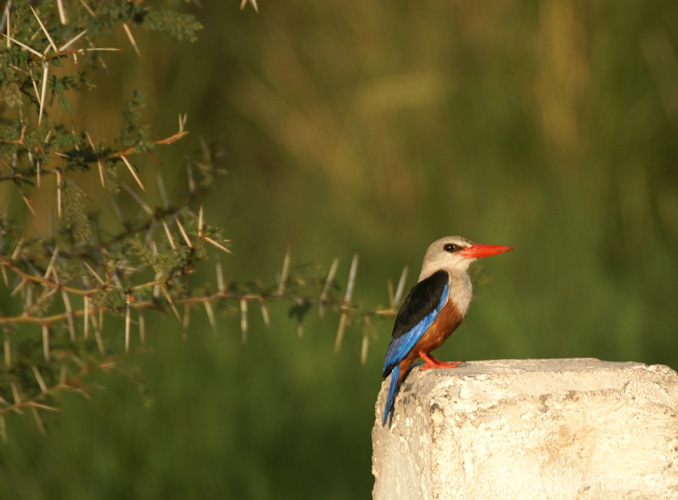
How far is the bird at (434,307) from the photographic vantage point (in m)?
3.64

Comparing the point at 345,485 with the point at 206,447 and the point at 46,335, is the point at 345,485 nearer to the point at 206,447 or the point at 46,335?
the point at 206,447

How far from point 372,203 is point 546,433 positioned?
766 centimetres

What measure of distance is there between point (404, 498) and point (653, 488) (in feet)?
2.46

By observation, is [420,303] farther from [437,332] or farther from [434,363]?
[434,363]

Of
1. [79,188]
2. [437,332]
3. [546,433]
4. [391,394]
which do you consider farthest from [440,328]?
[79,188]

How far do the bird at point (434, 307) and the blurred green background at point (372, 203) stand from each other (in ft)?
8.98

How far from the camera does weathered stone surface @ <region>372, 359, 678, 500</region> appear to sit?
2.75 meters

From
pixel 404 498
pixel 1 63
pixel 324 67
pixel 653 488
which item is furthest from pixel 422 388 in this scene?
pixel 324 67

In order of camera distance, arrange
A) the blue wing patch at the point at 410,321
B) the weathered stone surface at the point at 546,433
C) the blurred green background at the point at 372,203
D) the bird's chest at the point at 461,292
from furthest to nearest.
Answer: the blurred green background at the point at 372,203
the bird's chest at the point at 461,292
the blue wing patch at the point at 410,321
the weathered stone surface at the point at 546,433

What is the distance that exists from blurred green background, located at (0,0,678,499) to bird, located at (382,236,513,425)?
8.98 feet

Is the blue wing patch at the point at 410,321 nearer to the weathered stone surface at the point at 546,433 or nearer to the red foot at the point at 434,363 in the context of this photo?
the red foot at the point at 434,363

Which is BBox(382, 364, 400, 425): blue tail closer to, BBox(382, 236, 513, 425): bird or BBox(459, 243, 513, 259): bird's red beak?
BBox(382, 236, 513, 425): bird

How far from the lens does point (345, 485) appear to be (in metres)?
6.47

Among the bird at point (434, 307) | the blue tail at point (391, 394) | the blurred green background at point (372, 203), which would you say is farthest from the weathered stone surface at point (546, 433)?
the blurred green background at point (372, 203)
